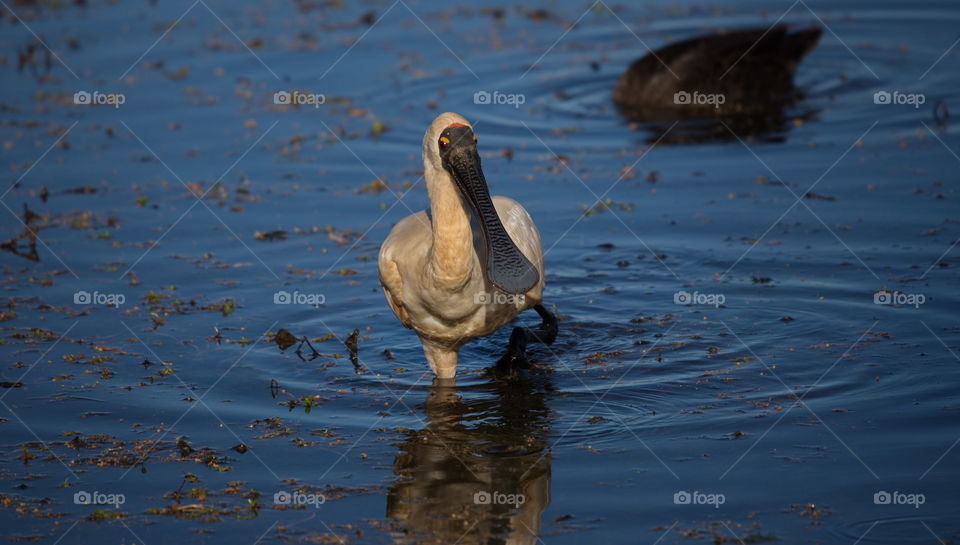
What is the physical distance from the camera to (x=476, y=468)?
279 inches

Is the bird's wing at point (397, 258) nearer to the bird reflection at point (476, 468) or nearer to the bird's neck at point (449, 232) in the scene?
the bird's neck at point (449, 232)

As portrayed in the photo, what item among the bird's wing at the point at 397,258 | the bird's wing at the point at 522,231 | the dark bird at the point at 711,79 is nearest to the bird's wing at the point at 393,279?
the bird's wing at the point at 397,258

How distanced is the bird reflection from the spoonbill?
708cm

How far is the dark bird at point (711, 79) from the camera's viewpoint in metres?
14.6

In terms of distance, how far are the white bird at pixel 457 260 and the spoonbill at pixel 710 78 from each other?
6.42 metres

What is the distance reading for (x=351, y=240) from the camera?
36.8ft

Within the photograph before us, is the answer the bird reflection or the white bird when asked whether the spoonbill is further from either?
the bird reflection

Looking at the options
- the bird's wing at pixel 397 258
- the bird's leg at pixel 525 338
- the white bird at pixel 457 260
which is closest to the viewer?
the white bird at pixel 457 260

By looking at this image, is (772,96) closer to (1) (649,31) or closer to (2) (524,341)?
(1) (649,31)

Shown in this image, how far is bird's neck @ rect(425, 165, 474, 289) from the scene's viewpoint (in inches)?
294

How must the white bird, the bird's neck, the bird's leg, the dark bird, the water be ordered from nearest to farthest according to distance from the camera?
the water → the white bird → the bird's neck → the bird's leg → the dark bird

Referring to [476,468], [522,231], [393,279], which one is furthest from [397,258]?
[476,468]

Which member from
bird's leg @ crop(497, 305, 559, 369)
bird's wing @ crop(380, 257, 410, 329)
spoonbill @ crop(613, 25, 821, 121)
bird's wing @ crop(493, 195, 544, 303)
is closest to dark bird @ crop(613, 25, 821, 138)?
spoonbill @ crop(613, 25, 821, 121)

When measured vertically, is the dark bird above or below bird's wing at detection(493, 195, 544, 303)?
above
